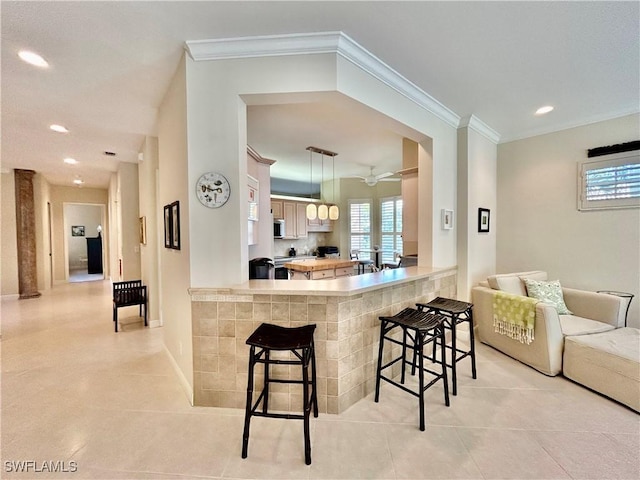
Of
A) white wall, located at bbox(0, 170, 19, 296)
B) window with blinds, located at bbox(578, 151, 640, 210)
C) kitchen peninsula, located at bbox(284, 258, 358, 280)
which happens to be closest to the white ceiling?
window with blinds, located at bbox(578, 151, 640, 210)

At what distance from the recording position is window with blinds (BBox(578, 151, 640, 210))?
3.08m

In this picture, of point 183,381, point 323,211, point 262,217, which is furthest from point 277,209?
point 183,381

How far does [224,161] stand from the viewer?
2.10m

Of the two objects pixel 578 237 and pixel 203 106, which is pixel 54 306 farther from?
pixel 578 237

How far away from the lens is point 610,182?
10.6 ft

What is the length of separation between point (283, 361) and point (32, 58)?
296 cm

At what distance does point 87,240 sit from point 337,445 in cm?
1241

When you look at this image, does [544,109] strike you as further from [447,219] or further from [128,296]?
[128,296]

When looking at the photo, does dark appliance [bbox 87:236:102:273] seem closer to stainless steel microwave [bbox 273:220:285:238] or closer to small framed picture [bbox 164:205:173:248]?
stainless steel microwave [bbox 273:220:285:238]

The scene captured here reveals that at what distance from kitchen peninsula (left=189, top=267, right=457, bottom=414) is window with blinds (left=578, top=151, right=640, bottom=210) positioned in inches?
124

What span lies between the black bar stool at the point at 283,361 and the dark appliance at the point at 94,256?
36.6 feet

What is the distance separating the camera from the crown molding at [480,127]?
132 inches

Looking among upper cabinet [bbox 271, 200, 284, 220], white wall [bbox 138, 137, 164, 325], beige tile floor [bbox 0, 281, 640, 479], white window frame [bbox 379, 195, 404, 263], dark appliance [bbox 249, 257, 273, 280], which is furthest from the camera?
white window frame [bbox 379, 195, 404, 263]

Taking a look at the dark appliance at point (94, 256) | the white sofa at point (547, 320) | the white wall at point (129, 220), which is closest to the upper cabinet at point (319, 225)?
the white wall at point (129, 220)
